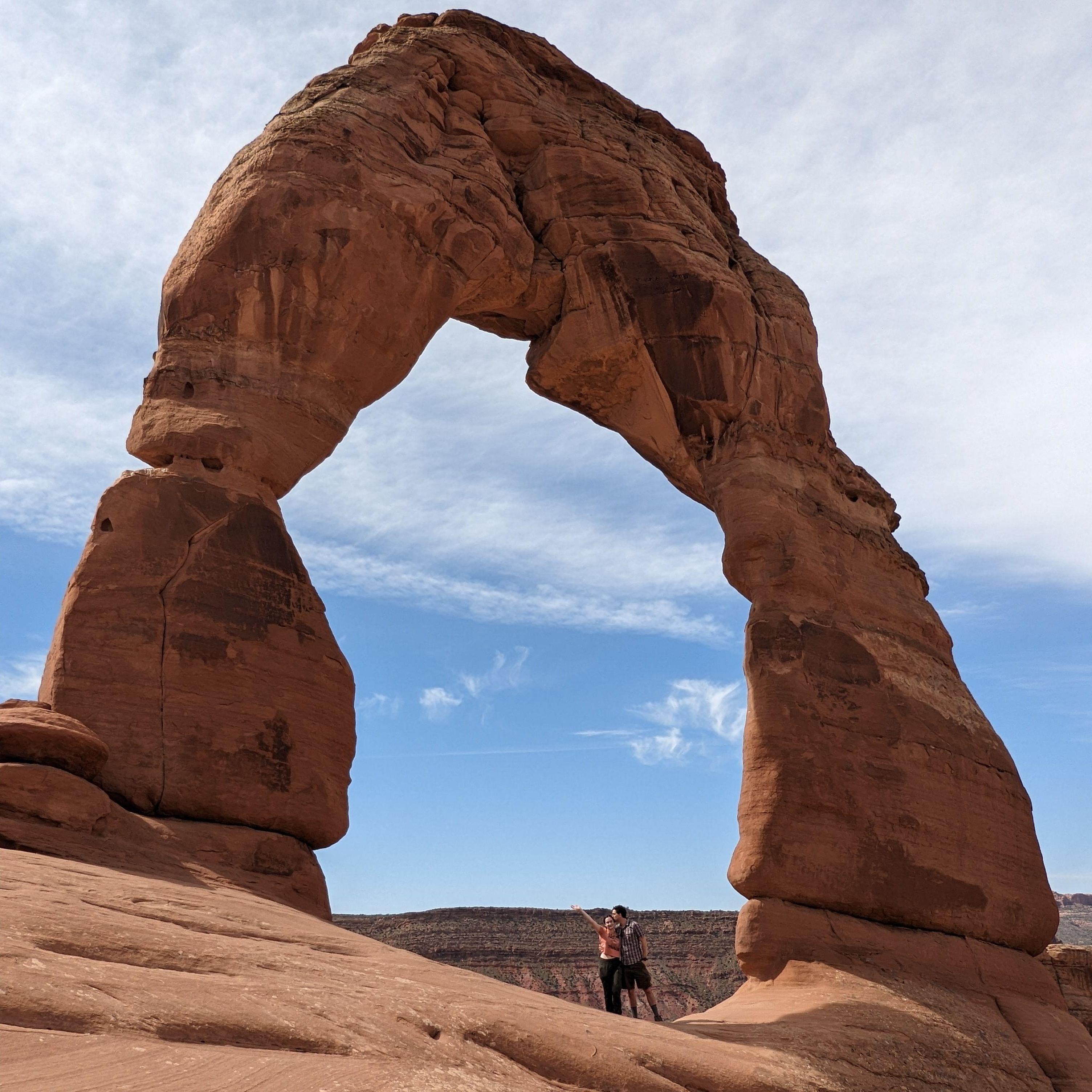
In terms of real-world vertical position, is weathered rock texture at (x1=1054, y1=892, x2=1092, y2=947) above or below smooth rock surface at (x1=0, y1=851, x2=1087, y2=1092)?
above

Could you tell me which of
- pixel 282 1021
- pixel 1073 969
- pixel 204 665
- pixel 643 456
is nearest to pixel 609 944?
pixel 204 665

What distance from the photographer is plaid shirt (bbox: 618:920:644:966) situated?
381 inches

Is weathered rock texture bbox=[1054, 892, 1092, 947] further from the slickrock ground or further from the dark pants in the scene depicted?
the dark pants

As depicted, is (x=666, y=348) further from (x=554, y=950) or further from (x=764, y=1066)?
(x=554, y=950)

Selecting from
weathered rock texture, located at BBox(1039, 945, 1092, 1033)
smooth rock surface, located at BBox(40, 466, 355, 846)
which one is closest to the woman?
smooth rock surface, located at BBox(40, 466, 355, 846)

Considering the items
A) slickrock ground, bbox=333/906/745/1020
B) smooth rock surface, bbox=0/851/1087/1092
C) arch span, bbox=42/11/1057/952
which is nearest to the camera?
smooth rock surface, bbox=0/851/1087/1092

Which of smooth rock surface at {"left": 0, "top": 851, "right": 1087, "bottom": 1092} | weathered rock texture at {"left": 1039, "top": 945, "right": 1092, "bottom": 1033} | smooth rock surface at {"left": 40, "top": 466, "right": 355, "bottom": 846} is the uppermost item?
smooth rock surface at {"left": 40, "top": 466, "right": 355, "bottom": 846}

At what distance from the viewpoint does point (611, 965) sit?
9797mm

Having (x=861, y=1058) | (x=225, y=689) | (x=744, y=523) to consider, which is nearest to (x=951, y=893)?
(x=861, y=1058)

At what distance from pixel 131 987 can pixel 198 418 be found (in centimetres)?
522

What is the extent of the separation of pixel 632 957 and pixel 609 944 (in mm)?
257

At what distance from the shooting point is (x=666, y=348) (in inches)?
475

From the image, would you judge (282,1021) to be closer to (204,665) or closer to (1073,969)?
(204,665)

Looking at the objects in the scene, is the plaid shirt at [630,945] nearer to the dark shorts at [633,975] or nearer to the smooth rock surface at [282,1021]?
the dark shorts at [633,975]
